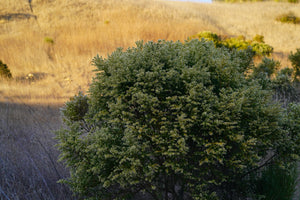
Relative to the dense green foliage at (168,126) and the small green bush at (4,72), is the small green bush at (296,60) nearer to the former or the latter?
the dense green foliage at (168,126)

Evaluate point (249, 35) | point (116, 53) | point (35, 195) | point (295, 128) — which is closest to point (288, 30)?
point (249, 35)

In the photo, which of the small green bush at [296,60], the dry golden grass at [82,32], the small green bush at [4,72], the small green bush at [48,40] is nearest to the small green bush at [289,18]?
the dry golden grass at [82,32]

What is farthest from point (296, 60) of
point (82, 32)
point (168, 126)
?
point (82, 32)

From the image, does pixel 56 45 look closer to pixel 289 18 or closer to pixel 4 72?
pixel 4 72

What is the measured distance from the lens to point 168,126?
10.5ft

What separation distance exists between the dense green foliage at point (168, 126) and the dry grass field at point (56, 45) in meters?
1.61

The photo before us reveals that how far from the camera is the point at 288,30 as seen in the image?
18.3 meters

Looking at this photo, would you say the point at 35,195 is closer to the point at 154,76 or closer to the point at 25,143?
the point at 25,143

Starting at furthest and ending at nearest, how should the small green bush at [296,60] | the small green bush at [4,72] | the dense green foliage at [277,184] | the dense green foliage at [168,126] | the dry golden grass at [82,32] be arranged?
1. the dry golden grass at [82,32]
2. the small green bush at [4,72]
3. the small green bush at [296,60]
4. the dense green foliage at [277,184]
5. the dense green foliage at [168,126]

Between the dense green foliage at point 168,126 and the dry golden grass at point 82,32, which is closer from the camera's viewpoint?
the dense green foliage at point 168,126

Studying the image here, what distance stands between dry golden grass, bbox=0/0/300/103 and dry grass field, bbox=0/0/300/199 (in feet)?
0.13

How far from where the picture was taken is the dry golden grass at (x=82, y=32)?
33.6ft

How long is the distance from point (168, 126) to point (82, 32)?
1253cm

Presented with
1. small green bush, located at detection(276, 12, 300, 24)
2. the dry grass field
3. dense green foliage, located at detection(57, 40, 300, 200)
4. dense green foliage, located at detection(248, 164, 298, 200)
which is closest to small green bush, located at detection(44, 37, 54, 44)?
the dry grass field
